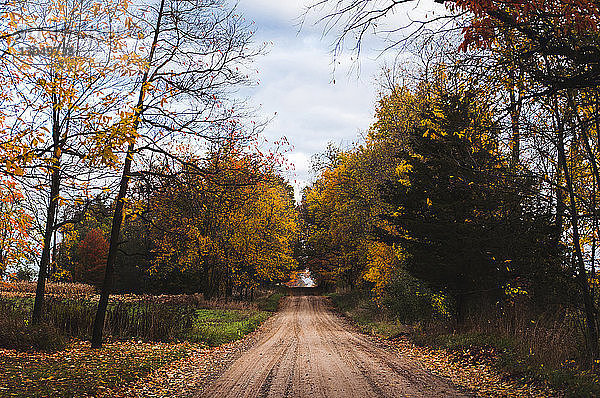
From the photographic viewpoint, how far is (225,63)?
11.8m

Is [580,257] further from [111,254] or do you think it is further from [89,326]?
[89,326]

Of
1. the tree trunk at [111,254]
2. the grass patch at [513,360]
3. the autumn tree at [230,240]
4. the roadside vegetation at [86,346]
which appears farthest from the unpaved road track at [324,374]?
the autumn tree at [230,240]

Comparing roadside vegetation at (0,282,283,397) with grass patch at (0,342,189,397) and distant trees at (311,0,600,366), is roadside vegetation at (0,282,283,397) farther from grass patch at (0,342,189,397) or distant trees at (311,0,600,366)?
distant trees at (311,0,600,366)

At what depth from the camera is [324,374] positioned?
9.41 m

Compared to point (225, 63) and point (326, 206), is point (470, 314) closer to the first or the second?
point (225, 63)

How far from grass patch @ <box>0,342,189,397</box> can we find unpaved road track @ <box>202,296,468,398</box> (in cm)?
173

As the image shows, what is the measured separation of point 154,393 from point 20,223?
11.7ft

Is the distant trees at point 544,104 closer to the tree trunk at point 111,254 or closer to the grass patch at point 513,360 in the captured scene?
the grass patch at point 513,360

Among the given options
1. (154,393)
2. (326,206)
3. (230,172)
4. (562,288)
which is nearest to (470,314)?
(562,288)

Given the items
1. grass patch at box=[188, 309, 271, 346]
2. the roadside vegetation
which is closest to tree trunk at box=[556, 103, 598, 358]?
A: the roadside vegetation

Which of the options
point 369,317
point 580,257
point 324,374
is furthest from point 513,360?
point 369,317

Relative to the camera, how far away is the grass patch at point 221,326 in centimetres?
1598

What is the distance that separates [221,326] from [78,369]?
11055 mm

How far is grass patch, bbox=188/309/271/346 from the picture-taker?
1598 centimetres
